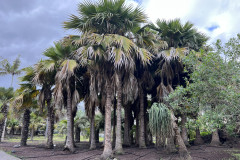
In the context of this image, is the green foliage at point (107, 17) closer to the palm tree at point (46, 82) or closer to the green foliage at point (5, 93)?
the palm tree at point (46, 82)

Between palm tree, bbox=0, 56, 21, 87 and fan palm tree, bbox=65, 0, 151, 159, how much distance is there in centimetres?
1454

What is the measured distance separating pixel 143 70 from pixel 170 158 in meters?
5.30

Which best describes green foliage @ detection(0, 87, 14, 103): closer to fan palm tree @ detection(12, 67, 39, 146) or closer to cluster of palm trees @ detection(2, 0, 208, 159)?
fan palm tree @ detection(12, 67, 39, 146)

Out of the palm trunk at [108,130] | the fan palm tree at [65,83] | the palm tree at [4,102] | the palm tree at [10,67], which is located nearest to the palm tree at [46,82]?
the fan palm tree at [65,83]

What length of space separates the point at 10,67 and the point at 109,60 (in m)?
16.6

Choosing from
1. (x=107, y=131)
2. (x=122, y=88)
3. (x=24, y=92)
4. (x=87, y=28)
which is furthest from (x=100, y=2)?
(x=24, y=92)

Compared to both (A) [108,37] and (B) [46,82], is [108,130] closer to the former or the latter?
(A) [108,37]

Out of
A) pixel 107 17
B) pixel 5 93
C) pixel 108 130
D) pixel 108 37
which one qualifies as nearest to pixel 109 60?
pixel 108 37

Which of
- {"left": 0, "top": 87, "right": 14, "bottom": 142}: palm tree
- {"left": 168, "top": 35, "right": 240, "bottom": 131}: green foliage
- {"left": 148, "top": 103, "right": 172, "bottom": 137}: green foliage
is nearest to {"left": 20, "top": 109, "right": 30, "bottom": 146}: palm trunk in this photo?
{"left": 0, "top": 87, "right": 14, "bottom": 142}: palm tree

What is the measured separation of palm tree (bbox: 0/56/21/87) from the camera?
20.0 metres

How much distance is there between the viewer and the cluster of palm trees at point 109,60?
8.25 metres

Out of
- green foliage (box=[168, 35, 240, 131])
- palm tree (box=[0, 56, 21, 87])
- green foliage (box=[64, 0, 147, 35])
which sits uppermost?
palm tree (box=[0, 56, 21, 87])

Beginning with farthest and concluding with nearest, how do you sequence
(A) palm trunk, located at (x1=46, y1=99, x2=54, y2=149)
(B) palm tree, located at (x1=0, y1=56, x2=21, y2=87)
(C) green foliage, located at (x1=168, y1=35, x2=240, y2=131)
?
(B) palm tree, located at (x1=0, y1=56, x2=21, y2=87) → (A) palm trunk, located at (x1=46, y1=99, x2=54, y2=149) → (C) green foliage, located at (x1=168, y1=35, x2=240, y2=131)

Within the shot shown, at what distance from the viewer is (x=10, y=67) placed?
66.3 feet
